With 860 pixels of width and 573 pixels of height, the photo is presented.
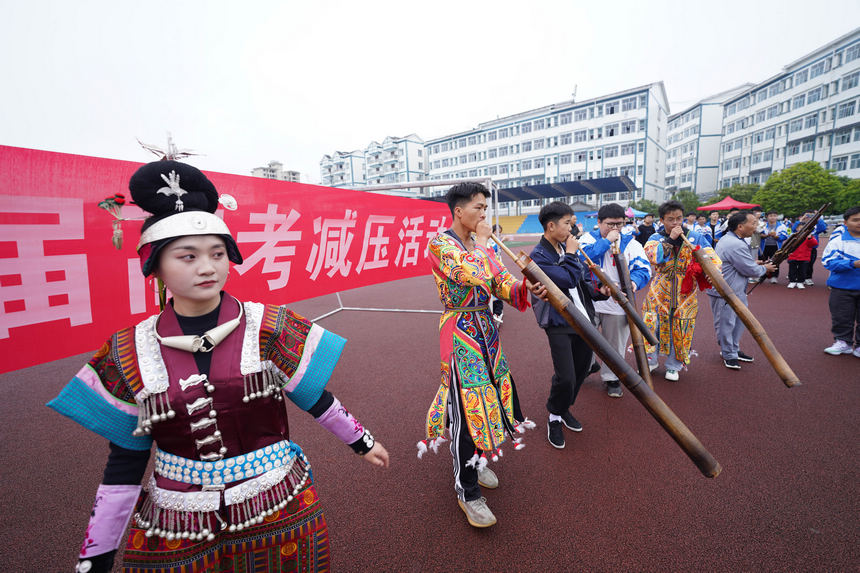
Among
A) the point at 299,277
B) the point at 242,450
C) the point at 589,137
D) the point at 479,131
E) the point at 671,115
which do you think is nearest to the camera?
the point at 242,450

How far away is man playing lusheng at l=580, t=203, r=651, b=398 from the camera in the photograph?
12.1 ft

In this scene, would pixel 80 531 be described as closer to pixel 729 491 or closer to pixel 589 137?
pixel 729 491

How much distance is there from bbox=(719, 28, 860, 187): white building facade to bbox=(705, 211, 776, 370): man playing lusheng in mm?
32240

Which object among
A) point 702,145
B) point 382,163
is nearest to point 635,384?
point 382,163

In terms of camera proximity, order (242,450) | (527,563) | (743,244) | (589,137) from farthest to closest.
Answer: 1. (589,137)
2. (743,244)
3. (527,563)
4. (242,450)

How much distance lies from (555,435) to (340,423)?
229cm

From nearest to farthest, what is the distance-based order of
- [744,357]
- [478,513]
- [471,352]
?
[471,352], [478,513], [744,357]

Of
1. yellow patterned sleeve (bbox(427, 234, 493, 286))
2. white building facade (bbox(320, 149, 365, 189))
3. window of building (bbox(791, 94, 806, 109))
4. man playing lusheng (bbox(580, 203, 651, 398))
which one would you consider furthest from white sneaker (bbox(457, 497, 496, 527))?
white building facade (bbox(320, 149, 365, 189))

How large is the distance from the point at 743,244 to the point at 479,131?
1803 inches

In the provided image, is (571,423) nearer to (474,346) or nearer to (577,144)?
(474,346)

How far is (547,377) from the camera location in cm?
432

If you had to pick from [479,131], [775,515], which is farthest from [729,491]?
[479,131]

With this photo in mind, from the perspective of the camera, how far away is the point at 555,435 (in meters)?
3.03

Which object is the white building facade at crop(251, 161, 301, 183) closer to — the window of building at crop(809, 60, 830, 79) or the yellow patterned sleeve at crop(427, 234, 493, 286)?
the yellow patterned sleeve at crop(427, 234, 493, 286)
